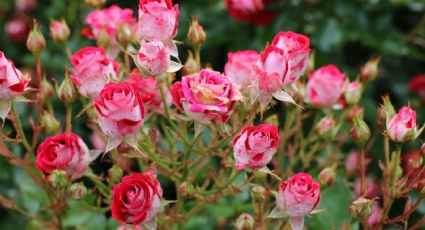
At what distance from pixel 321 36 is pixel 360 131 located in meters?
0.69

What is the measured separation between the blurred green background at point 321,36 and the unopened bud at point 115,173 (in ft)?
1.74

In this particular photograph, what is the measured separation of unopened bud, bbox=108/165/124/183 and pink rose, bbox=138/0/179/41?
0.22m

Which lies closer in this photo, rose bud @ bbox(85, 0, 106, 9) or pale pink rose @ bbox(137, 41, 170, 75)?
pale pink rose @ bbox(137, 41, 170, 75)

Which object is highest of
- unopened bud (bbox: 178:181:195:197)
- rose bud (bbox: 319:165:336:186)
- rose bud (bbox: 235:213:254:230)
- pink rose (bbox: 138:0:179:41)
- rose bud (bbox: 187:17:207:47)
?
pink rose (bbox: 138:0:179:41)

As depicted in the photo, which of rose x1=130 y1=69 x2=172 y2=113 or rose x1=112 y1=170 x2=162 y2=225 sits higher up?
rose x1=130 y1=69 x2=172 y2=113

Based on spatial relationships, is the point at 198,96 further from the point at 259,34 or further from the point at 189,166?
the point at 259,34

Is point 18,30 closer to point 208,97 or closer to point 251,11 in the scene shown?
point 251,11

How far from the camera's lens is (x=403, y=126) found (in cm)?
100

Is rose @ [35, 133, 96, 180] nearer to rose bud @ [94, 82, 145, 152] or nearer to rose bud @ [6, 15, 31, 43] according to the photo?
rose bud @ [94, 82, 145, 152]

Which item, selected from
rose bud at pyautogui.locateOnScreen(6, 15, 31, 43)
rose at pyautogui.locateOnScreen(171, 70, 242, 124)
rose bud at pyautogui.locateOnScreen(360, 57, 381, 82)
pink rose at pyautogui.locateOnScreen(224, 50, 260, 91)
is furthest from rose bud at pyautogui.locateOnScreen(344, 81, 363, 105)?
rose bud at pyautogui.locateOnScreen(6, 15, 31, 43)

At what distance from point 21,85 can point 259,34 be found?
873mm

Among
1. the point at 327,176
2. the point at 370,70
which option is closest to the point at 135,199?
the point at 327,176

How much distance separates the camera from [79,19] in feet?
6.45

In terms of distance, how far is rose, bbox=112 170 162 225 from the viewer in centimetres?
93
